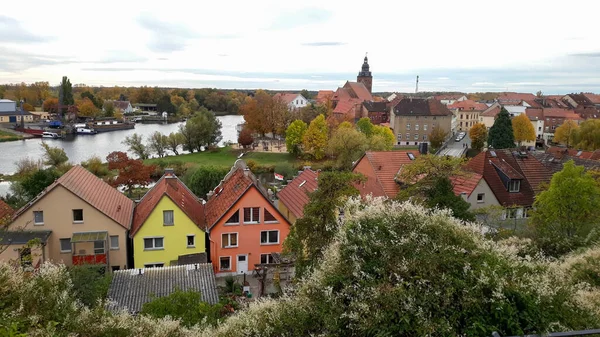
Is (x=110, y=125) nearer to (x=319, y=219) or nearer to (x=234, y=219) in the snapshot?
(x=234, y=219)

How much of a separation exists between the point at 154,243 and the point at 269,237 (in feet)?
17.5

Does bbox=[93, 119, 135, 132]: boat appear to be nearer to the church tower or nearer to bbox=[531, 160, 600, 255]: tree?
the church tower

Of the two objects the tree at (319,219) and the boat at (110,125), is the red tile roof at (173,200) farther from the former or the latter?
the boat at (110,125)

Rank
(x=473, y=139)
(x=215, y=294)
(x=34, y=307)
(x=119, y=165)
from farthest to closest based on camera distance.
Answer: (x=473, y=139)
(x=119, y=165)
(x=215, y=294)
(x=34, y=307)

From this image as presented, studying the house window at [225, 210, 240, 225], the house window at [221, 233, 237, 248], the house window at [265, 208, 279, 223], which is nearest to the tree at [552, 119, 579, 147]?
the house window at [265, 208, 279, 223]

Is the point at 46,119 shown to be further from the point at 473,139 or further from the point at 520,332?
the point at 520,332

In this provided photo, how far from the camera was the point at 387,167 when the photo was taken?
84.2ft

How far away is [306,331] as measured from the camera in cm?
791

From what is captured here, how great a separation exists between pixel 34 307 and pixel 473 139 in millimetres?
62384

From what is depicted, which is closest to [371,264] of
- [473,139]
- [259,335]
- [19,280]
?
[259,335]

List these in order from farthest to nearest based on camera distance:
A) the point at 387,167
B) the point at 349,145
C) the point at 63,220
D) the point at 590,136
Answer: the point at 590,136 → the point at 349,145 → the point at 387,167 → the point at 63,220

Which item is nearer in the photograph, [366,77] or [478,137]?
[478,137]

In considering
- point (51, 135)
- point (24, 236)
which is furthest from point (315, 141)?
point (51, 135)

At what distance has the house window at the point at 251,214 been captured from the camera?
839 inches
